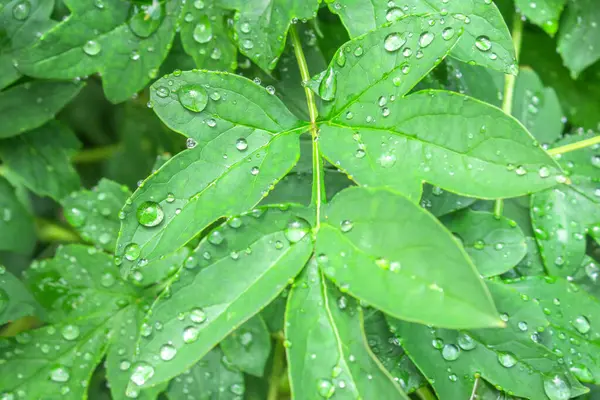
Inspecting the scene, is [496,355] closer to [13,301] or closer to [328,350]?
[328,350]

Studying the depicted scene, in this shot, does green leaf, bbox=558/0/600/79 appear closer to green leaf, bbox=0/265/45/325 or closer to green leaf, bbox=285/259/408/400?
green leaf, bbox=285/259/408/400

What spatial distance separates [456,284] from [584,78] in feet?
4.15

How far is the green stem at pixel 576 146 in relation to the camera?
117 centimetres

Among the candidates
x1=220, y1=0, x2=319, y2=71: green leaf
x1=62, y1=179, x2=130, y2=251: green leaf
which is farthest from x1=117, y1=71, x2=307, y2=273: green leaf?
x1=62, y1=179, x2=130, y2=251: green leaf

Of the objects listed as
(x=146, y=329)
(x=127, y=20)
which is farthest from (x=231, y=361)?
(x=127, y=20)

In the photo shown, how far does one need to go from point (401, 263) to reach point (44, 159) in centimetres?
113

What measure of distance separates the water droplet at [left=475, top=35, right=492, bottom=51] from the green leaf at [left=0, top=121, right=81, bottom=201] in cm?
109

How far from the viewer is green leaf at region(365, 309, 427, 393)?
1.01 meters

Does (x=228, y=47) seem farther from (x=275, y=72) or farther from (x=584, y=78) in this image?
(x=584, y=78)

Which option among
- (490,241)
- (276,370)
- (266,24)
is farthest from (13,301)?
(490,241)

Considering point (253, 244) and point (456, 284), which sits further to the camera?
point (253, 244)

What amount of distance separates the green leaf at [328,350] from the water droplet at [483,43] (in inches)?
20.1

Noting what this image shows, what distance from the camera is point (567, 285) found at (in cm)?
105

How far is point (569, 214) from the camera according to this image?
1.18 meters
